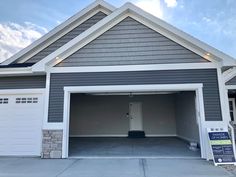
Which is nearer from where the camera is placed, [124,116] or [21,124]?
[21,124]

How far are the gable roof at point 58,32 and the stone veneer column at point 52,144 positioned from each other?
4.80 meters

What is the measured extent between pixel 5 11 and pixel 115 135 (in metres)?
10.1

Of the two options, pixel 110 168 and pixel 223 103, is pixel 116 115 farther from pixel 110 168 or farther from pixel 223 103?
pixel 110 168

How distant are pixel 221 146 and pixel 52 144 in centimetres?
534

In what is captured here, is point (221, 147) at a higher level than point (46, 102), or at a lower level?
lower

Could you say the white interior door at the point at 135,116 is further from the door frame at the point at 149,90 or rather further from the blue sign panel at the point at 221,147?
the blue sign panel at the point at 221,147

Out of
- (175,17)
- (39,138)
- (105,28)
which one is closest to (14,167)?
(39,138)

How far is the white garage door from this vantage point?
22.9ft

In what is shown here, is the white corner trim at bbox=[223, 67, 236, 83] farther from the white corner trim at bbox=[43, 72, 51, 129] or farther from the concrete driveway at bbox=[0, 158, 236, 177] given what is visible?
the white corner trim at bbox=[43, 72, 51, 129]

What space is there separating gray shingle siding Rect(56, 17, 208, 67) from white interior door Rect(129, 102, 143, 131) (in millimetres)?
6493

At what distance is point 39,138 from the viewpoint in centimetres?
695

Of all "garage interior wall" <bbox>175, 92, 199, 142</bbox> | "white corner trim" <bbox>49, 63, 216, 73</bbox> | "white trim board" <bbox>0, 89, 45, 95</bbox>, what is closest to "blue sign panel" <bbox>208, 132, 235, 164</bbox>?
"white corner trim" <bbox>49, 63, 216, 73</bbox>

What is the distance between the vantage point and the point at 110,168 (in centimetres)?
507

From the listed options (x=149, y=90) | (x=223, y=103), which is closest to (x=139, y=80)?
(x=149, y=90)
